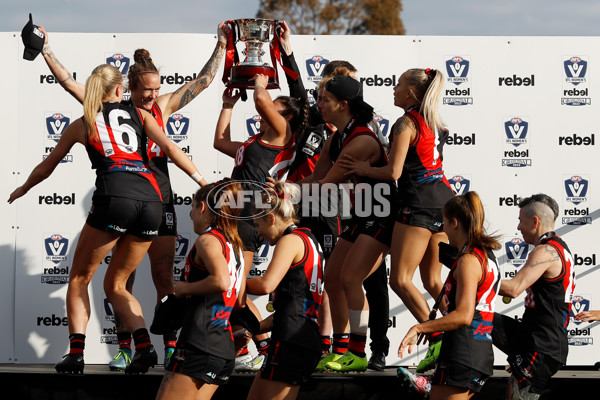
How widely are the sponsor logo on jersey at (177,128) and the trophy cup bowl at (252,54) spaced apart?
0.92m

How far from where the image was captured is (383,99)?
608cm

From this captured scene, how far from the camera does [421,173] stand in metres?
A: 4.70

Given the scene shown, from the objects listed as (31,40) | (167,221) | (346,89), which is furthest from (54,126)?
(346,89)

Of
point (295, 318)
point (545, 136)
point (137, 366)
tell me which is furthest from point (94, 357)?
point (545, 136)

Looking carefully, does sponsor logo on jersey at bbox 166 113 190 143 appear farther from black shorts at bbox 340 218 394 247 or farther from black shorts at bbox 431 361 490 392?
black shorts at bbox 431 361 490 392

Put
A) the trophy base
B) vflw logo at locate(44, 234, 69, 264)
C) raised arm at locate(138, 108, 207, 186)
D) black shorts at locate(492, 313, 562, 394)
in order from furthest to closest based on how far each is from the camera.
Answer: vflw logo at locate(44, 234, 69, 264) < the trophy base < raised arm at locate(138, 108, 207, 186) < black shorts at locate(492, 313, 562, 394)

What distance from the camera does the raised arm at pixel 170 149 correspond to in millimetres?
4516

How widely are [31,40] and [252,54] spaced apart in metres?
1.39

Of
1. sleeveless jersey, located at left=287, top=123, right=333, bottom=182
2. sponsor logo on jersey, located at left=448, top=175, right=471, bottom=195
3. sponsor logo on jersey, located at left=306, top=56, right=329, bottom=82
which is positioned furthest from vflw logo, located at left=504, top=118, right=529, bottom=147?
sleeveless jersey, located at left=287, top=123, right=333, bottom=182

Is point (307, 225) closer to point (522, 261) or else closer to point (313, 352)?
point (313, 352)

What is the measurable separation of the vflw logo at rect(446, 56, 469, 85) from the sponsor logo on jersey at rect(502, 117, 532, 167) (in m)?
0.55

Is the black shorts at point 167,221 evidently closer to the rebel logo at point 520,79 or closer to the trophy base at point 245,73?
the trophy base at point 245,73

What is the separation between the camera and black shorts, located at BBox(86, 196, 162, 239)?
15.0ft

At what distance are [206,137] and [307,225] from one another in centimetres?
135
